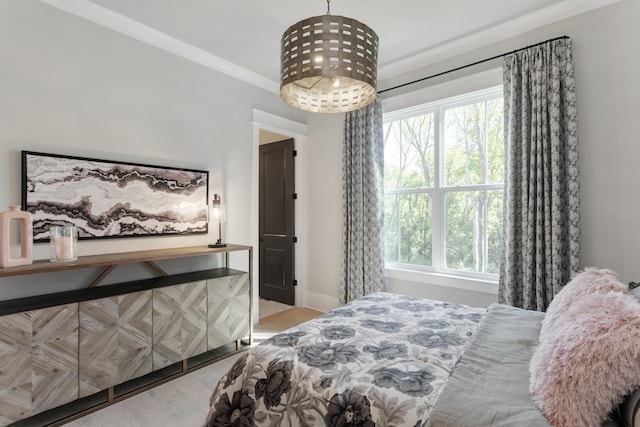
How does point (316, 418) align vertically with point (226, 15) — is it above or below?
below

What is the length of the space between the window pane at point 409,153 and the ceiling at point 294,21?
2.11 feet

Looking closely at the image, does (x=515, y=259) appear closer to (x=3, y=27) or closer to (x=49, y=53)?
(x=49, y=53)

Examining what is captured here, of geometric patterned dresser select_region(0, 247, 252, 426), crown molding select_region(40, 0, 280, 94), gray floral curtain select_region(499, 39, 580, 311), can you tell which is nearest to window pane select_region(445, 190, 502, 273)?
gray floral curtain select_region(499, 39, 580, 311)

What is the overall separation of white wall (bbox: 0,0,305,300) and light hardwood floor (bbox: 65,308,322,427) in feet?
3.02

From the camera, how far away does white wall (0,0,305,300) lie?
7.07ft

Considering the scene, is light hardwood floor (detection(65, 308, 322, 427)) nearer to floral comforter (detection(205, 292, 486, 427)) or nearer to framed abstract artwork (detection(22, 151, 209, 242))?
floral comforter (detection(205, 292, 486, 427))

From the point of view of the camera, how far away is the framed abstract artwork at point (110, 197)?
2.23 metres

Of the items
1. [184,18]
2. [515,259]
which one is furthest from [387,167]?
[184,18]

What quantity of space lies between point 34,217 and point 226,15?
2.08 m

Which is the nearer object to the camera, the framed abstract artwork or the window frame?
the framed abstract artwork

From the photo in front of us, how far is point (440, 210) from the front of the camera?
329cm

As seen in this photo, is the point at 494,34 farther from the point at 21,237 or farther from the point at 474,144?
the point at 21,237

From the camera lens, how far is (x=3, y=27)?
2105 millimetres

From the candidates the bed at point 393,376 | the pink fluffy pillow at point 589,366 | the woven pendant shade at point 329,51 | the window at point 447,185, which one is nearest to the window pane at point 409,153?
the window at point 447,185
